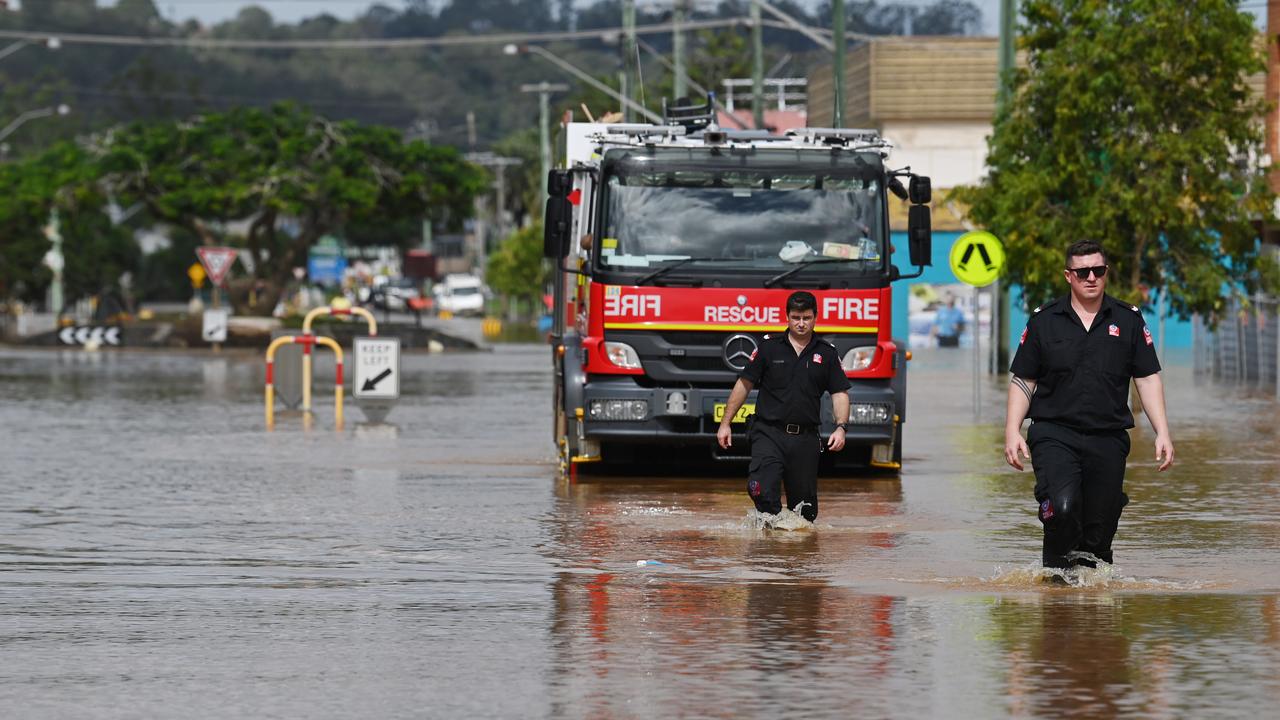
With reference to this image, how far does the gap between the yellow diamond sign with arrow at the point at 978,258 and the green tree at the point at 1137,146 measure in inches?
66.8

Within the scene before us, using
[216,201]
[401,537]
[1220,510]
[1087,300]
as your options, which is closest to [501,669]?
[1087,300]

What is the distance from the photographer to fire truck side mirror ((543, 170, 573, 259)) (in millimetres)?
18797

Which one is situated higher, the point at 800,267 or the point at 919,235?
the point at 919,235

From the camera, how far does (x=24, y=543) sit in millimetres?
14484

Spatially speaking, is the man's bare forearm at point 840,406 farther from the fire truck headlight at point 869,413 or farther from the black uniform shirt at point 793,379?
the fire truck headlight at point 869,413

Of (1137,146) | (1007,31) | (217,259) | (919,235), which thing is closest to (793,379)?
→ (919,235)

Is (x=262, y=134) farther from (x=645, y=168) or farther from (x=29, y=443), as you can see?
(x=645, y=168)

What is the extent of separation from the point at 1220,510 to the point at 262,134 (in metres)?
50.8

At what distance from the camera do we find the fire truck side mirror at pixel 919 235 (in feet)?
61.2

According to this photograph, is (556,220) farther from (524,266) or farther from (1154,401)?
(524,266)

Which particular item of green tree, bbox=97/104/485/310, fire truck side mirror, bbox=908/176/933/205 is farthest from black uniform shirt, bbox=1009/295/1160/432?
green tree, bbox=97/104/485/310

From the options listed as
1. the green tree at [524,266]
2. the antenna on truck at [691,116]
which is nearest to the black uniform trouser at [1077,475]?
the antenna on truck at [691,116]

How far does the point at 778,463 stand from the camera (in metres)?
14.6

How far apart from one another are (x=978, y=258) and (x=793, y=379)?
14.7 metres
